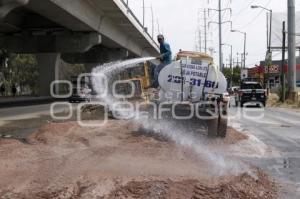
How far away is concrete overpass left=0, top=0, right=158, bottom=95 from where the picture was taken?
1315 inches

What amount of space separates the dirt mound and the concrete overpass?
70.7 ft

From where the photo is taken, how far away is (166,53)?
18.2 meters

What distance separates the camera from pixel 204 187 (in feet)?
29.2

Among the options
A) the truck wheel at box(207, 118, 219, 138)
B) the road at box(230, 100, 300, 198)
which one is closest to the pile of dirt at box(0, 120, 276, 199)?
the road at box(230, 100, 300, 198)

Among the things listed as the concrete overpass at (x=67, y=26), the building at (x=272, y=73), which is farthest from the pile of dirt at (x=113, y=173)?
the building at (x=272, y=73)

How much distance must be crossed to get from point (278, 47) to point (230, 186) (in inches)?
2836

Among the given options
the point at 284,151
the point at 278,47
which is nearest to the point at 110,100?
the point at 284,151

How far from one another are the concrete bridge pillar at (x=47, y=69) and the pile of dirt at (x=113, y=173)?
157 feet

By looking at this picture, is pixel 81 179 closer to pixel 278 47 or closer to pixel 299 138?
pixel 299 138

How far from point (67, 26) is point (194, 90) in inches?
974

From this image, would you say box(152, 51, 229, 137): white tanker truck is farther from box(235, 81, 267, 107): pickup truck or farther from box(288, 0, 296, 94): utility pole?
box(288, 0, 296, 94): utility pole

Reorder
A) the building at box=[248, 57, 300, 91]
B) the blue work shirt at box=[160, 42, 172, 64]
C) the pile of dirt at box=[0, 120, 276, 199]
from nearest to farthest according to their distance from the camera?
the pile of dirt at box=[0, 120, 276, 199] < the blue work shirt at box=[160, 42, 172, 64] < the building at box=[248, 57, 300, 91]

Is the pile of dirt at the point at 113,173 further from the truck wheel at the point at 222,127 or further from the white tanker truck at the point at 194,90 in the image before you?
the truck wheel at the point at 222,127

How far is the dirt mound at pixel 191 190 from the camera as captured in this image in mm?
8336
